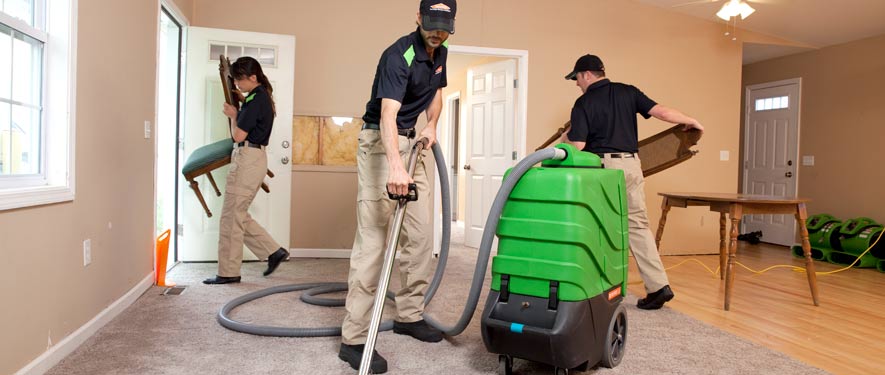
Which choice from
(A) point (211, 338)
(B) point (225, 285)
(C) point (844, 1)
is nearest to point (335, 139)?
(B) point (225, 285)

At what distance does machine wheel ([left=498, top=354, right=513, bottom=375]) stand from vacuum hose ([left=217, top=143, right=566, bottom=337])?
0.60 feet

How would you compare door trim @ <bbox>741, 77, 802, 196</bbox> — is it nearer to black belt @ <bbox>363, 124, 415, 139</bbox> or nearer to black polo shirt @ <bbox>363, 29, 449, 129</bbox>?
black polo shirt @ <bbox>363, 29, 449, 129</bbox>

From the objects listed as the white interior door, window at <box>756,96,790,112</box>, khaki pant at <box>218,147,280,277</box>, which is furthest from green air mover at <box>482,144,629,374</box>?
window at <box>756,96,790,112</box>

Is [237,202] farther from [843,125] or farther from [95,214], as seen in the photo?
[843,125]

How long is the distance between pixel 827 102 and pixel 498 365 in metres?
5.87

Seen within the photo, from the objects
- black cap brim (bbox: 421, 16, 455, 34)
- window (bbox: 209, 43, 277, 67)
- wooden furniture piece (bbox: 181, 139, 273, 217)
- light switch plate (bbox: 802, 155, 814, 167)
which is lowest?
wooden furniture piece (bbox: 181, 139, 273, 217)

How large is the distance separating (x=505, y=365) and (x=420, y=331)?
0.54 meters

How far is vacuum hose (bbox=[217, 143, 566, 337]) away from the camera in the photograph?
74.5 inches

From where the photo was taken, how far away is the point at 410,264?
2.42 meters

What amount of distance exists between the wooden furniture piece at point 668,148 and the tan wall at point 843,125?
350cm

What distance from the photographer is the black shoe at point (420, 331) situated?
2426mm

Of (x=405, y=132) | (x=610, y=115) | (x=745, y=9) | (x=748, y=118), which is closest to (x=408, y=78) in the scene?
(x=405, y=132)

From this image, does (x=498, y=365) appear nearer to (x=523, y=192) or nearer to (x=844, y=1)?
(x=523, y=192)

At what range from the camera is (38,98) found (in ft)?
7.11
